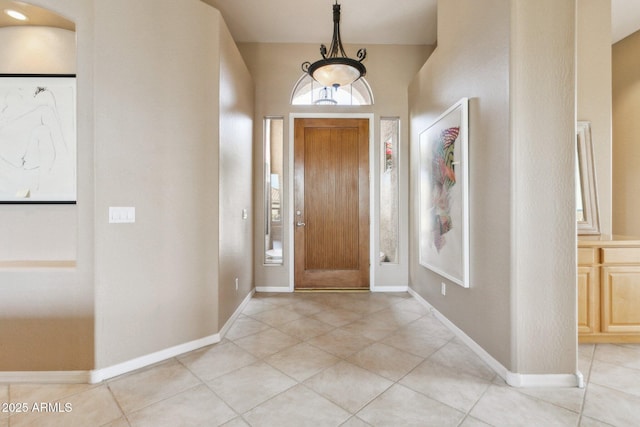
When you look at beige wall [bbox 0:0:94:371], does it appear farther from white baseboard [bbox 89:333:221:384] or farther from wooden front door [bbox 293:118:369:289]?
wooden front door [bbox 293:118:369:289]

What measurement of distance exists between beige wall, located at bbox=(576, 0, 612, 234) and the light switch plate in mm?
4142

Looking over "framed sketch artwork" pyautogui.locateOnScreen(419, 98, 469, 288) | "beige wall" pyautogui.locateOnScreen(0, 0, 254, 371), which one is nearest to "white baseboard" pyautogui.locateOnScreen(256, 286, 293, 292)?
"beige wall" pyautogui.locateOnScreen(0, 0, 254, 371)

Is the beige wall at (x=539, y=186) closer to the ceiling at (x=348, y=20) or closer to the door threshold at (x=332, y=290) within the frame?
the ceiling at (x=348, y=20)

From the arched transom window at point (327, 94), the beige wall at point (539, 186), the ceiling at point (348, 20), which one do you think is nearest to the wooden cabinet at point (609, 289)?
the beige wall at point (539, 186)

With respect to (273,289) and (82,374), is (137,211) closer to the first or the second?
(82,374)

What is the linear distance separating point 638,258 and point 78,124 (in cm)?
449

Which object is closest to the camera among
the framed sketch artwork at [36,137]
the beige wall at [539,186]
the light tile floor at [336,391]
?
the light tile floor at [336,391]

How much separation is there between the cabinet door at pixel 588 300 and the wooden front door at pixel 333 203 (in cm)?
233

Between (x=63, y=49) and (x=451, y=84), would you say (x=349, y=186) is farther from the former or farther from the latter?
(x=63, y=49)

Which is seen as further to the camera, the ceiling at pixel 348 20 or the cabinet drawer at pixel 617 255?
the ceiling at pixel 348 20

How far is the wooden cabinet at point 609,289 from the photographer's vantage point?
7.90ft

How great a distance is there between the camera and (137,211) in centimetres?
219

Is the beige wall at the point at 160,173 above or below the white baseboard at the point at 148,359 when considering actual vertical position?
above

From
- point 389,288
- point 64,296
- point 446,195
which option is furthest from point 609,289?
point 64,296
